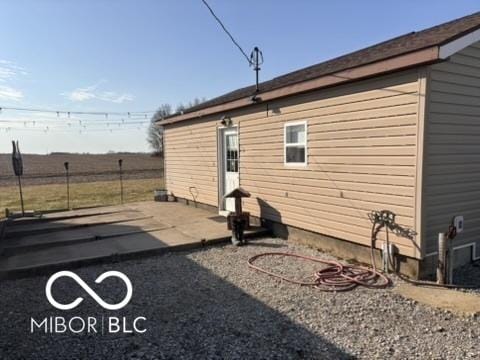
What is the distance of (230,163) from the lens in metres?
8.13

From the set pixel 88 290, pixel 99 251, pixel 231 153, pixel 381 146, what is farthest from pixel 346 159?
pixel 99 251

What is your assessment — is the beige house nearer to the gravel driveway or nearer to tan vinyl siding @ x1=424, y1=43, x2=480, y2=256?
tan vinyl siding @ x1=424, y1=43, x2=480, y2=256

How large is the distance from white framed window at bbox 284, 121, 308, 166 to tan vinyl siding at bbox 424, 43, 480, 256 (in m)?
2.09

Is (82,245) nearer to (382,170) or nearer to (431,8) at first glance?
(382,170)

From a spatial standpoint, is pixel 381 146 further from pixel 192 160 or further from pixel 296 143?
pixel 192 160

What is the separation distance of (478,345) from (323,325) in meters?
1.23

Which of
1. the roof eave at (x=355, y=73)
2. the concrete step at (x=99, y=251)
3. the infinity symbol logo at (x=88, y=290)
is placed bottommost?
the infinity symbol logo at (x=88, y=290)

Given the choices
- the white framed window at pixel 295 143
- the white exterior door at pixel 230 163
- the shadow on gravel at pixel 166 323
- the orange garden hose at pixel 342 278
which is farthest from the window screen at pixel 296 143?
the shadow on gravel at pixel 166 323

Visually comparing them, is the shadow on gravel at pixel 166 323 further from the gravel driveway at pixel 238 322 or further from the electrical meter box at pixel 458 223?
the electrical meter box at pixel 458 223

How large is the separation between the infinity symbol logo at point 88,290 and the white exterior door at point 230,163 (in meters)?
3.74

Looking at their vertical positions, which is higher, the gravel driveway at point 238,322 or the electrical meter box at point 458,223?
the electrical meter box at point 458,223

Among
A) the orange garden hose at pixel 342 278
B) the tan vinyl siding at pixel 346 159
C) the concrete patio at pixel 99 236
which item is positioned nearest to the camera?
the orange garden hose at pixel 342 278

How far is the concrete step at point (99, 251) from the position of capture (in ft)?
15.9

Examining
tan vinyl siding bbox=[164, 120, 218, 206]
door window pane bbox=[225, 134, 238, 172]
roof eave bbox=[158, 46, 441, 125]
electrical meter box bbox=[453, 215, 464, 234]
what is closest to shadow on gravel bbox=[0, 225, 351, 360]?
electrical meter box bbox=[453, 215, 464, 234]
